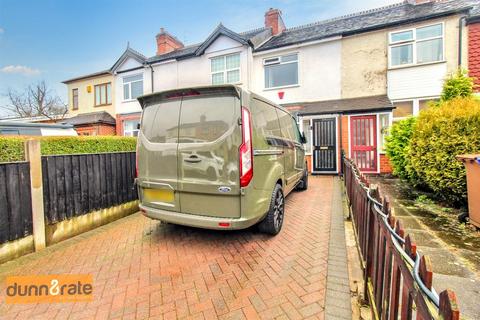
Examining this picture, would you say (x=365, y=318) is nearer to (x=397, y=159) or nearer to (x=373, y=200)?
Answer: (x=373, y=200)

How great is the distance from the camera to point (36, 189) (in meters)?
3.59

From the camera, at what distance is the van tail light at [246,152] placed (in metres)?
3.12

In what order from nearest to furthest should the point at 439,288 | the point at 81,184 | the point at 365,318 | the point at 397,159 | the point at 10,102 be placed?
the point at 365,318
the point at 439,288
the point at 81,184
the point at 397,159
the point at 10,102

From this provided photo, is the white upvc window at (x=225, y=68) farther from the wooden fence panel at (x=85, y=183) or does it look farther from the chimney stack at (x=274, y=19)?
the wooden fence panel at (x=85, y=183)

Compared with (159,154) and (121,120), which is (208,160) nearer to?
(159,154)

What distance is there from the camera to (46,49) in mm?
21375

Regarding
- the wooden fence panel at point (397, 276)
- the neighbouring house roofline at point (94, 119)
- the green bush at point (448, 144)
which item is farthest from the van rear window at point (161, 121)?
the neighbouring house roofline at point (94, 119)

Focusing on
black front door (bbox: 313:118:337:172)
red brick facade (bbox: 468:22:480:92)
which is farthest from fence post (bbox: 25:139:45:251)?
red brick facade (bbox: 468:22:480:92)

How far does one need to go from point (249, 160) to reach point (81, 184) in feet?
10.2

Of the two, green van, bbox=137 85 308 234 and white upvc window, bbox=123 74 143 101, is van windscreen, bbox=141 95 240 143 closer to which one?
green van, bbox=137 85 308 234

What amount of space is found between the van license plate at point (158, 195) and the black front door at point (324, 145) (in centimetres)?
817

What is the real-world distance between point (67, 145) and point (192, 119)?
8.63 ft

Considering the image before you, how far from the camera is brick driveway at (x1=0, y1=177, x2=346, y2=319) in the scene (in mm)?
2275

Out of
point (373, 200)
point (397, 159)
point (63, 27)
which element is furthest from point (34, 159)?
point (63, 27)
